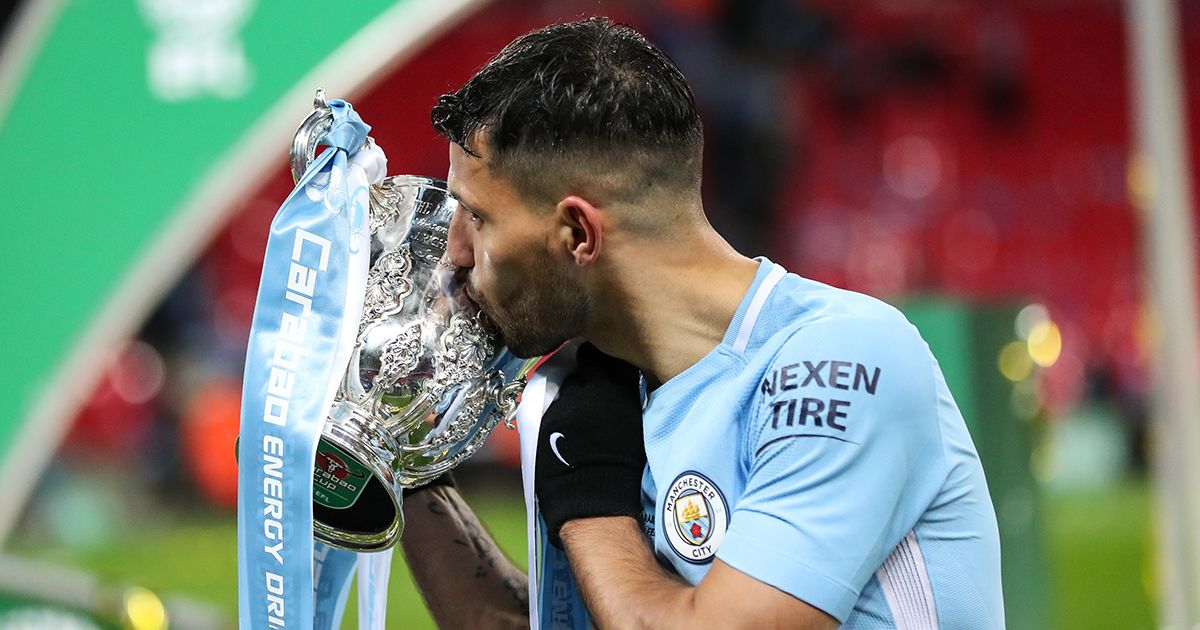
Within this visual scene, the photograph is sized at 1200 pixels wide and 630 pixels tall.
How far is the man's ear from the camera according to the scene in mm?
2088

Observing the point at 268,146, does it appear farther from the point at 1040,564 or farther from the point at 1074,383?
the point at 1074,383

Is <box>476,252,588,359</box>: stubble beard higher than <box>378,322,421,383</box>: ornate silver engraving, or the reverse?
<box>476,252,588,359</box>: stubble beard

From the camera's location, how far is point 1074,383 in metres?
12.7

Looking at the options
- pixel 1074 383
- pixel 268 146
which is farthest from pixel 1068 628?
pixel 1074 383

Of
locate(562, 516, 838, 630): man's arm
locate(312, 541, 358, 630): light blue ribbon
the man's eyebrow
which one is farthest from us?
locate(312, 541, 358, 630): light blue ribbon

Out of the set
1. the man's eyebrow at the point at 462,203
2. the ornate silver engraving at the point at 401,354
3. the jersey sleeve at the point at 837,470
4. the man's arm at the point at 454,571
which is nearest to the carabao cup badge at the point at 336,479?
the ornate silver engraving at the point at 401,354

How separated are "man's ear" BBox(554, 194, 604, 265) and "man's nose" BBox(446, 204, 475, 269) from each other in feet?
0.46

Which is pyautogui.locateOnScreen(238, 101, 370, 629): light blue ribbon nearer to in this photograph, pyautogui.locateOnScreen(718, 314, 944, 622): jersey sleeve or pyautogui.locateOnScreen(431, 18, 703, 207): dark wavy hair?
pyautogui.locateOnScreen(431, 18, 703, 207): dark wavy hair

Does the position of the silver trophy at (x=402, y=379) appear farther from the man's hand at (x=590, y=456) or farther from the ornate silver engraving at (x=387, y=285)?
the man's hand at (x=590, y=456)

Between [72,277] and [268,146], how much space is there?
0.74m

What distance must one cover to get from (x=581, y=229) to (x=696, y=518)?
43 cm

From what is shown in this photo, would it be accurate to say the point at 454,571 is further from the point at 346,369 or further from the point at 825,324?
the point at 825,324

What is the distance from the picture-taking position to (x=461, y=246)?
215cm

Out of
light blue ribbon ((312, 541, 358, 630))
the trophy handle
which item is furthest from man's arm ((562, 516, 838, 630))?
the trophy handle
